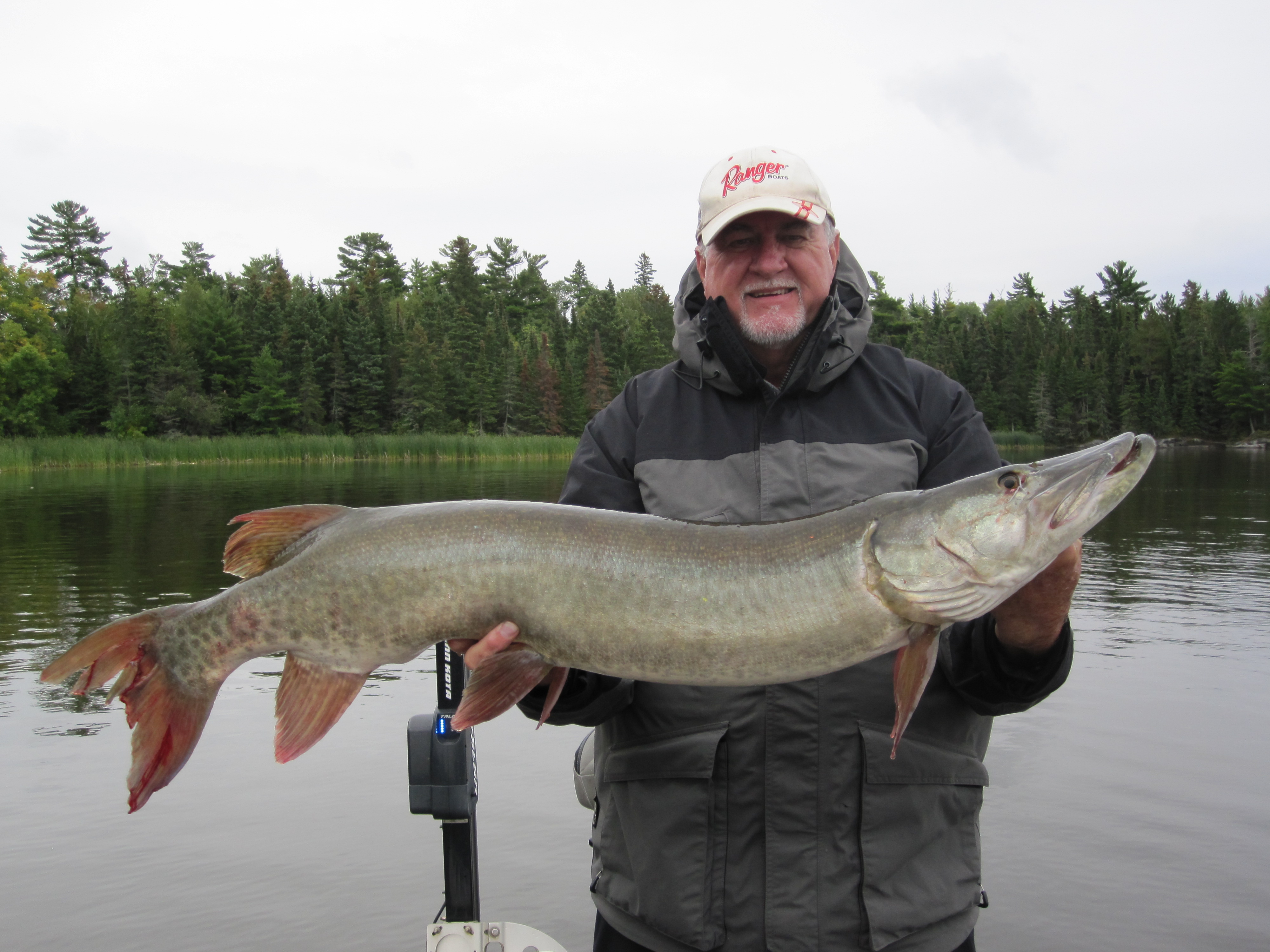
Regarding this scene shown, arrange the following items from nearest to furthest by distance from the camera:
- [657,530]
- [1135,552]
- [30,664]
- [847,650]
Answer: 1. [847,650]
2. [657,530]
3. [30,664]
4. [1135,552]

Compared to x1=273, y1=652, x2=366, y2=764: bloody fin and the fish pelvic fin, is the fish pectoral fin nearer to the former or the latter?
the fish pelvic fin

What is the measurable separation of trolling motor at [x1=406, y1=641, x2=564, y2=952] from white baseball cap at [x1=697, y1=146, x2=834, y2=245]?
155 centimetres

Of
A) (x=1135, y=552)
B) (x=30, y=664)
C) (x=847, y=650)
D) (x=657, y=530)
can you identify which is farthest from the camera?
(x=1135, y=552)

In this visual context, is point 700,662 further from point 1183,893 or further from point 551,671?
point 1183,893

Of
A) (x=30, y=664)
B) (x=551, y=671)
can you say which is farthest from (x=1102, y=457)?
(x=30, y=664)

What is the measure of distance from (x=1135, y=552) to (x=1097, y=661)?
748 cm

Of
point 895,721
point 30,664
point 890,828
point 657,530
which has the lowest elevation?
point 30,664

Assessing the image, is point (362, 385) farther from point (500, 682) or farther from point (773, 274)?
point (500, 682)

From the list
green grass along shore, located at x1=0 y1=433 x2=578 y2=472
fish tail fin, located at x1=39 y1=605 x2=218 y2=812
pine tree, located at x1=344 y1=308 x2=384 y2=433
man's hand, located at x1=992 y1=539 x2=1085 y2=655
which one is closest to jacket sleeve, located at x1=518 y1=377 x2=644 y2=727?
fish tail fin, located at x1=39 y1=605 x2=218 y2=812

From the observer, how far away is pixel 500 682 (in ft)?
8.07

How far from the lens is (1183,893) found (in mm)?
5328

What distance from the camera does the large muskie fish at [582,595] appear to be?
2.29m

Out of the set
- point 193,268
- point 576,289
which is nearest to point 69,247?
point 193,268

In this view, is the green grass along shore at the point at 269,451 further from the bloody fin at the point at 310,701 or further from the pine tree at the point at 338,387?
the bloody fin at the point at 310,701
